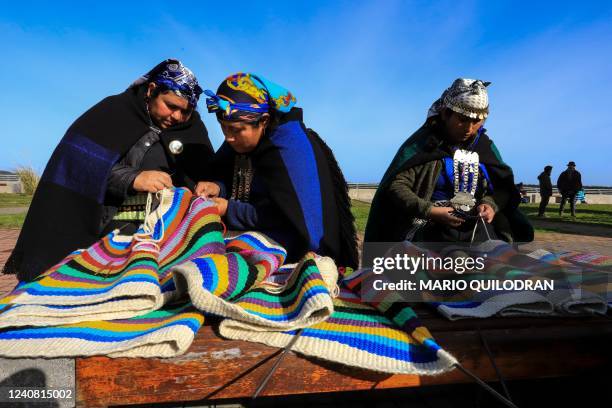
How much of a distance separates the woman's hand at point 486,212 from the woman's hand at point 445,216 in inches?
4.5

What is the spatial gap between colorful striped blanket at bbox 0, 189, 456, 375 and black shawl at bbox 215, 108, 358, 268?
0.40 meters

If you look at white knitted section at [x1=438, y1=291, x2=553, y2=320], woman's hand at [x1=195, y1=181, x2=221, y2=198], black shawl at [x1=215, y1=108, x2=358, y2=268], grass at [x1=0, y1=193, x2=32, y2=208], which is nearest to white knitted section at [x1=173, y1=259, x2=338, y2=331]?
white knitted section at [x1=438, y1=291, x2=553, y2=320]

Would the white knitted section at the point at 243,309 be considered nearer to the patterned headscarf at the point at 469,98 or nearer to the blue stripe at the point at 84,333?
the blue stripe at the point at 84,333

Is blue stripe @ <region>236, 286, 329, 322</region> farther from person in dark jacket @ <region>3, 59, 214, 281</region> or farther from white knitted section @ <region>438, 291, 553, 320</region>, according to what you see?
person in dark jacket @ <region>3, 59, 214, 281</region>

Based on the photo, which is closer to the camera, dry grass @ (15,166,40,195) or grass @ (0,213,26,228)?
grass @ (0,213,26,228)

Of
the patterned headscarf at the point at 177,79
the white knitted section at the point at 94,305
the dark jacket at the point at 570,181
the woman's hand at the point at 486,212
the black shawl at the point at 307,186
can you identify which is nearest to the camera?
the white knitted section at the point at 94,305

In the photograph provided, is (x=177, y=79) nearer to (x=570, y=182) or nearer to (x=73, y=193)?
(x=73, y=193)

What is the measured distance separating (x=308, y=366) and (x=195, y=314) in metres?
0.40

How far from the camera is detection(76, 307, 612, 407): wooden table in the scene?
4.04 ft

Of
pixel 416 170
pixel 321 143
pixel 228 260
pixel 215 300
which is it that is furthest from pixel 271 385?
pixel 416 170

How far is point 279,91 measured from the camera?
2188 mm

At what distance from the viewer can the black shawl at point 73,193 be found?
2170 mm

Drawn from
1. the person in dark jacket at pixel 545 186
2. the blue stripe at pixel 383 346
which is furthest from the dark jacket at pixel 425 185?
the person in dark jacket at pixel 545 186

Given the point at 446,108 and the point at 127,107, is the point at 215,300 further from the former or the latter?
the point at 446,108
